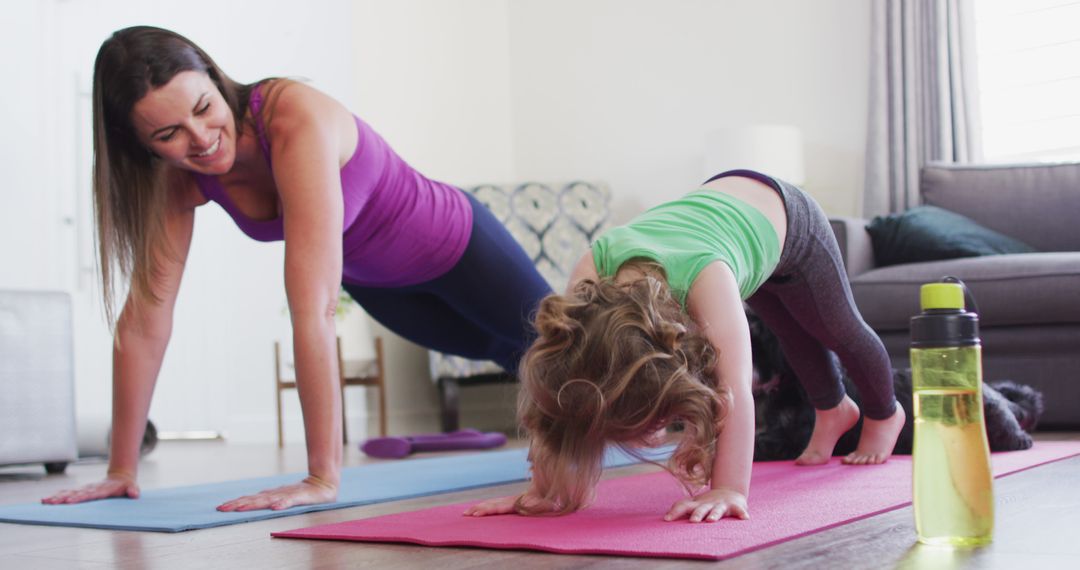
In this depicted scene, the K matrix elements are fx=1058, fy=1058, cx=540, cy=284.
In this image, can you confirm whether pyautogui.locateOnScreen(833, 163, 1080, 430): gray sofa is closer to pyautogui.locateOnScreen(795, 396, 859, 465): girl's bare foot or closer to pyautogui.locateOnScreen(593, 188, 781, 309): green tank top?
pyautogui.locateOnScreen(795, 396, 859, 465): girl's bare foot

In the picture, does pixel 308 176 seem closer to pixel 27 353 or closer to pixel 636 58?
pixel 27 353

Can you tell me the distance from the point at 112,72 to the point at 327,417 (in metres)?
0.71

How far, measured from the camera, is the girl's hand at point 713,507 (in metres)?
1.35

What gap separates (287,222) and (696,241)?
2.43ft

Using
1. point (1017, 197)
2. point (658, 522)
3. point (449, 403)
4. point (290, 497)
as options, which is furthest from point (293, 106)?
point (1017, 197)

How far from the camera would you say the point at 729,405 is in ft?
4.54

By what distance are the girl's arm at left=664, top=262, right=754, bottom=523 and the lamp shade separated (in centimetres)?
290

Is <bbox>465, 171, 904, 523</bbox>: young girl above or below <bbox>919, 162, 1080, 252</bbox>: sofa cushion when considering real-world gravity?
below

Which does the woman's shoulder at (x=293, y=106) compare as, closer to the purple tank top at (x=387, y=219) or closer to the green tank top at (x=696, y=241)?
the purple tank top at (x=387, y=219)

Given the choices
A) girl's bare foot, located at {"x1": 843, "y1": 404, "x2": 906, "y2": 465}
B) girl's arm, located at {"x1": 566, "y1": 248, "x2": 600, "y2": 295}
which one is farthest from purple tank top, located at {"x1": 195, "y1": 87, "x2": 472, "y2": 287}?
girl's bare foot, located at {"x1": 843, "y1": 404, "x2": 906, "y2": 465}

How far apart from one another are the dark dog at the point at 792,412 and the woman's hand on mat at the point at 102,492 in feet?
4.32

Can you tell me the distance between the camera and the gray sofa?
3.15 metres

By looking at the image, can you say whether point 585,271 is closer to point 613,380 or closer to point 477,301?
point 613,380

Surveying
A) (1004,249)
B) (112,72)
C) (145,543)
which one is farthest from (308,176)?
(1004,249)
